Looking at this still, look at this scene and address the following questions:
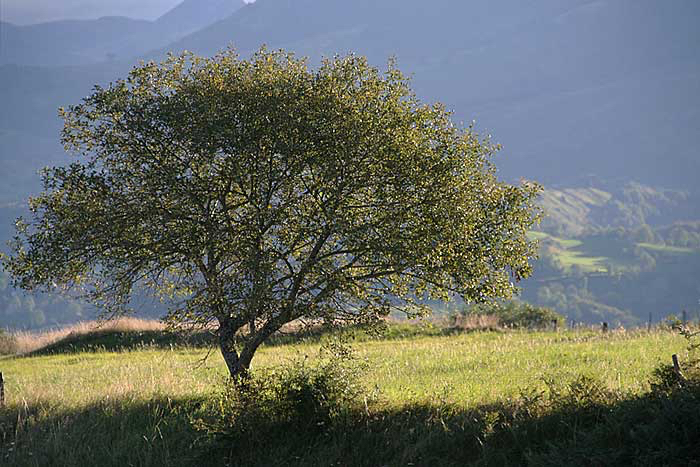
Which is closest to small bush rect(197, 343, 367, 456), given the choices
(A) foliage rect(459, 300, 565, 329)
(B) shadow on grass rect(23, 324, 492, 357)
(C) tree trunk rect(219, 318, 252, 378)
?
(C) tree trunk rect(219, 318, 252, 378)

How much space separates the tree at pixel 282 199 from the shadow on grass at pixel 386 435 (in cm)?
228

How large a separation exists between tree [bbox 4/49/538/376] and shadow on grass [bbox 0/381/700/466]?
228 cm

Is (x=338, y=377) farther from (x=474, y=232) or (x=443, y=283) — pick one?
(x=474, y=232)

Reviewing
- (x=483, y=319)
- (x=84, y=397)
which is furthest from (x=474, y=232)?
(x=483, y=319)

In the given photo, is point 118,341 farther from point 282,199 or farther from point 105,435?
point 282,199

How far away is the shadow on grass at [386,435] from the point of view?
41.1 feet

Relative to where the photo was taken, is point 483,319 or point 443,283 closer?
point 443,283

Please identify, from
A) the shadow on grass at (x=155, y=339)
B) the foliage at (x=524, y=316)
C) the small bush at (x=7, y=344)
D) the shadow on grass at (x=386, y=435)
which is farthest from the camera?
the small bush at (x=7, y=344)

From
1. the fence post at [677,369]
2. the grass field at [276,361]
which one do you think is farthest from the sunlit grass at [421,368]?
the fence post at [677,369]

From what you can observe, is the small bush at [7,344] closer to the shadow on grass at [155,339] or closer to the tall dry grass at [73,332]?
Result: the tall dry grass at [73,332]

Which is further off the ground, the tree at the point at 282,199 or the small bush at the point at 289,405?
the tree at the point at 282,199

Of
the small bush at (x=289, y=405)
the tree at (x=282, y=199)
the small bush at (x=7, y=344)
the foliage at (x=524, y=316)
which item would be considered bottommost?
the foliage at (x=524, y=316)

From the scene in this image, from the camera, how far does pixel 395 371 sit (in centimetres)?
2317

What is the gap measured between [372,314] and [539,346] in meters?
12.7
